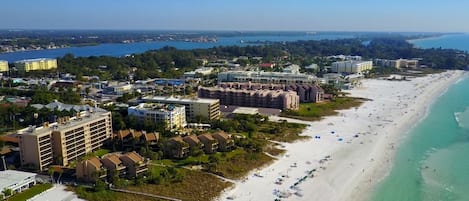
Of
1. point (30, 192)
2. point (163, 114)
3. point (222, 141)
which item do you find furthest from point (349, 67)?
point (30, 192)

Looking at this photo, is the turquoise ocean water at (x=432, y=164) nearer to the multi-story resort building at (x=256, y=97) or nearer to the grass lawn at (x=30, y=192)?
the multi-story resort building at (x=256, y=97)

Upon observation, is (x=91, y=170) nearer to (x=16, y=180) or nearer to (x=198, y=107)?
(x=16, y=180)

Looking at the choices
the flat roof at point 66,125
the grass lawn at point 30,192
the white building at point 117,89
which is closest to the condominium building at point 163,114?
the flat roof at point 66,125

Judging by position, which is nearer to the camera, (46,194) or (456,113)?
(46,194)

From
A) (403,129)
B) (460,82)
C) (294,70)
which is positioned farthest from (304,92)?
(460,82)

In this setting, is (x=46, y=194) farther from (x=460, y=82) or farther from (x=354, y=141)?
(x=460, y=82)

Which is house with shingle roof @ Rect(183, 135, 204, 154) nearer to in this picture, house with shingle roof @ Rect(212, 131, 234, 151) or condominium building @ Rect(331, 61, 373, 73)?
house with shingle roof @ Rect(212, 131, 234, 151)
